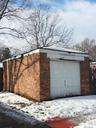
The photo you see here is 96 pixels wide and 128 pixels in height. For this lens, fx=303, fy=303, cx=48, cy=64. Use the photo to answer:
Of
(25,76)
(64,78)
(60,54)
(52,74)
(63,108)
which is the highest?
(60,54)

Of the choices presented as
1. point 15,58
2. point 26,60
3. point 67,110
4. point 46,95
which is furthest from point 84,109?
point 15,58

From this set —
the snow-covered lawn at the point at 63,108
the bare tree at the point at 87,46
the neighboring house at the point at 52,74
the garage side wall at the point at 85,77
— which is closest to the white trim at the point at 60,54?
the neighboring house at the point at 52,74

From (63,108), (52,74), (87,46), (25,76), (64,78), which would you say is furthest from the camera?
(87,46)

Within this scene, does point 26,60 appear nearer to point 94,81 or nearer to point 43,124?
point 94,81

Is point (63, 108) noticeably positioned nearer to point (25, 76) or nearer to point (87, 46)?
point (25, 76)

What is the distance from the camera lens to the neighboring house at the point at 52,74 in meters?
19.2

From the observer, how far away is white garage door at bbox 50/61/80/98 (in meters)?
19.7

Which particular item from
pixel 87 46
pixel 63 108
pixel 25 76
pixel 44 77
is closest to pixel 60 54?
pixel 44 77

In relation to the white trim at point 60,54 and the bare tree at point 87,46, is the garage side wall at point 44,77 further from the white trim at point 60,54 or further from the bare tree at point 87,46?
the bare tree at point 87,46

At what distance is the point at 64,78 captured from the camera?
20312mm

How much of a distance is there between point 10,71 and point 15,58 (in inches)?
86.1

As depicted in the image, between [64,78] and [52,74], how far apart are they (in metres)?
1.09

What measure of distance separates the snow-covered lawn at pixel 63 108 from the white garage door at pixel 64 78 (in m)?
1.03

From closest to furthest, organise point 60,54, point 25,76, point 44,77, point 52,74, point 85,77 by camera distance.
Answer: point 44,77 → point 52,74 → point 60,54 → point 25,76 → point 85,77
